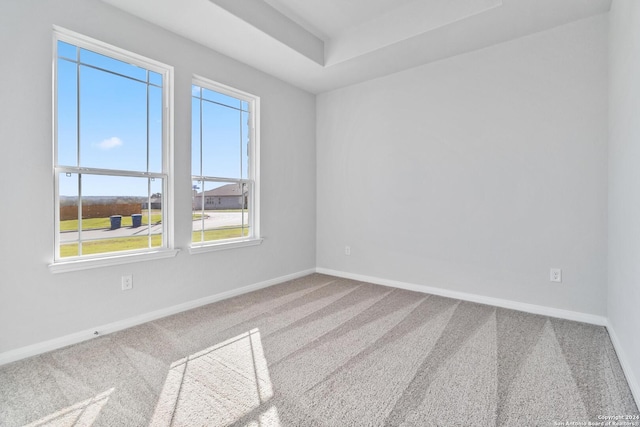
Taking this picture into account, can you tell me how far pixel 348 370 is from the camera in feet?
6.50

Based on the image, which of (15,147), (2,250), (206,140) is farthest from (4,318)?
(206,140)

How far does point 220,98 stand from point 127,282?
2.13 m

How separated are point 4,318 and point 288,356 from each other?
6.28 feet

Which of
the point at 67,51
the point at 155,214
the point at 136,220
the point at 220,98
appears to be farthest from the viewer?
the point at 220,98

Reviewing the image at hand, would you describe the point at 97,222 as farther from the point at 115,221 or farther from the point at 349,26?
the point at 349,26

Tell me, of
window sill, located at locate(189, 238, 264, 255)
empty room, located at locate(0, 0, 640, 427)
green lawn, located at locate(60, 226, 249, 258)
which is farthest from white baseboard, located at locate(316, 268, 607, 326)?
green lawn, located at locate(60, 226, 249, 258)

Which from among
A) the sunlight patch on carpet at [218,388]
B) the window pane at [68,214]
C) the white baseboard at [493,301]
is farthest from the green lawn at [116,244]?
the white baseboard at [493,301]

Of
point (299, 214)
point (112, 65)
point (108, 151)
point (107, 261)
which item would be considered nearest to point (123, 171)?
point (108, 151)

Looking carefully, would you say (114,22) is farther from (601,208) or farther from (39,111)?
(601,208)

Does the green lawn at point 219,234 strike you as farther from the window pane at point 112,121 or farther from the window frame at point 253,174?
the window pane at point 112,121

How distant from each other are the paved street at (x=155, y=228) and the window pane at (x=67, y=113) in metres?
0.57

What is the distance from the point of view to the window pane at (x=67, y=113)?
92.1 inches

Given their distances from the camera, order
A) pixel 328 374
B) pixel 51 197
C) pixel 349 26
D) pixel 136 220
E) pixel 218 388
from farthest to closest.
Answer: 1. pixel 349 26
2. pixel 136 220
3. pixel 51 197
4. pixel 328 374
5. pixel 218 388

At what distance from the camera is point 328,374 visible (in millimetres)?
1937
